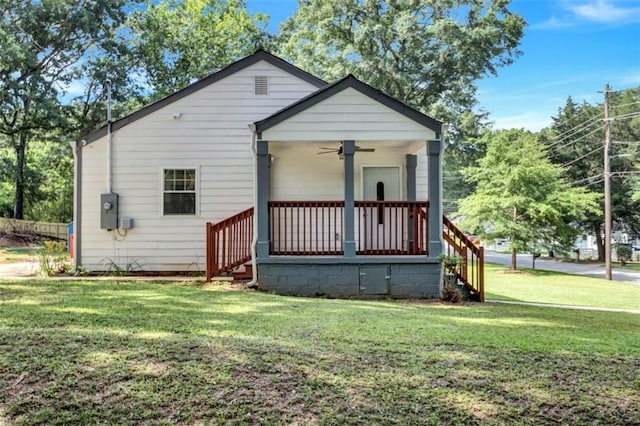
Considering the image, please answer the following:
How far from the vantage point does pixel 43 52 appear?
69.3 feet

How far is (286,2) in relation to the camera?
1114 inches

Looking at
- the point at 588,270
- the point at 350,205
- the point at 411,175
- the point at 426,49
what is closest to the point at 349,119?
the point at 350,205

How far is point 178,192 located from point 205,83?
259 cm

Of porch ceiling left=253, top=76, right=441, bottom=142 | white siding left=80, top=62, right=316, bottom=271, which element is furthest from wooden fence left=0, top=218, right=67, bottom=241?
porch ceiling left=253, top=76, right=441, bottom=142

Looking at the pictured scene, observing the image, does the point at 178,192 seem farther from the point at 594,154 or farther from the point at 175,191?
the point at 594,154

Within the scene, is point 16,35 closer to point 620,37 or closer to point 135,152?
point 135,152

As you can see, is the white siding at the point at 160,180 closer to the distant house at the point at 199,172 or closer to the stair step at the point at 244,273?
the distant house at the point at 199,172

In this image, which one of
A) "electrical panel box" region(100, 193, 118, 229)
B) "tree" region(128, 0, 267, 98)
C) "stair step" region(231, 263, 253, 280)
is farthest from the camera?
"tree" region(128, 0, 267, 98)

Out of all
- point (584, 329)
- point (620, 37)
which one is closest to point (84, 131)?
point (584, 329)

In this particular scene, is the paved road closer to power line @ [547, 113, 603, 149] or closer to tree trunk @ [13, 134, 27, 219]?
power line @ [547, 113, 603, 149]

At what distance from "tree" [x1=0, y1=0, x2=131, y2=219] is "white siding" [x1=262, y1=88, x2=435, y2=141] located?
16.8m

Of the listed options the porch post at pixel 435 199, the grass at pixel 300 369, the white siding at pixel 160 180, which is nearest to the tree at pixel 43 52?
the white siding at pixel 160 180

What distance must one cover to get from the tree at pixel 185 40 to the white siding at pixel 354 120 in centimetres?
1705

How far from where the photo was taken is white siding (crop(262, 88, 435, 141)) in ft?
26.6
